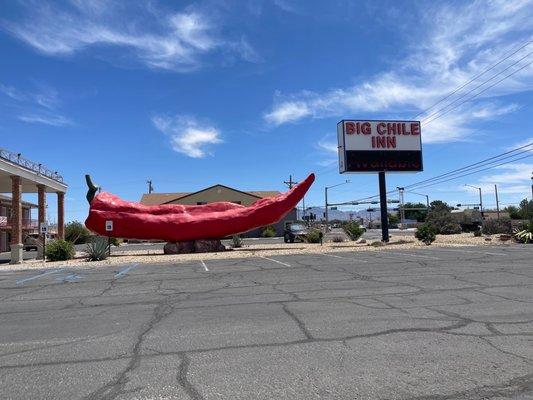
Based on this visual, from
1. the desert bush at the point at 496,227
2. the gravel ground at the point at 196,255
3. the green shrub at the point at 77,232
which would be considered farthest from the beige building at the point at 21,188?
the desert bush at the point at 496,227

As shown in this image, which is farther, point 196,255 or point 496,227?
point 496,227

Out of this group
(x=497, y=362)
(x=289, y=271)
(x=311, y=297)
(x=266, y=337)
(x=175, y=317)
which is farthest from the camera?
(x=289, y=271)

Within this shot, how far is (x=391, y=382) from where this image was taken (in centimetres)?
486

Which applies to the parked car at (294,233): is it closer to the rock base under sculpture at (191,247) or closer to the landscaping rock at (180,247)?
the rock base under sculpture at (191,247)

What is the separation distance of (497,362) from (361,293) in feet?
17.5

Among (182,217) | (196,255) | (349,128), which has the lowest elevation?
(196,255)

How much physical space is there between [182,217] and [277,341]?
24.9 metres

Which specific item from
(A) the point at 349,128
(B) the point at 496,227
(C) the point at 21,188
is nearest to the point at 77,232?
(C) the point at 21,188

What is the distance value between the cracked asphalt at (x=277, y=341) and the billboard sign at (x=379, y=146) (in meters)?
20.6

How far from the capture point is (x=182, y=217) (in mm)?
30969

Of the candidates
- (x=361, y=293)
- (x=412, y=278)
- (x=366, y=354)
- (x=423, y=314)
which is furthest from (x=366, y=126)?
(x=366, y=354)

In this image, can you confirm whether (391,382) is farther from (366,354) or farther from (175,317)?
(175,317)

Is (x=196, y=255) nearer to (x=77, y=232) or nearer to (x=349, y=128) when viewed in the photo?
(x=349, y=128)

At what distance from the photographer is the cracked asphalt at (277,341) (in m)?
4.83
